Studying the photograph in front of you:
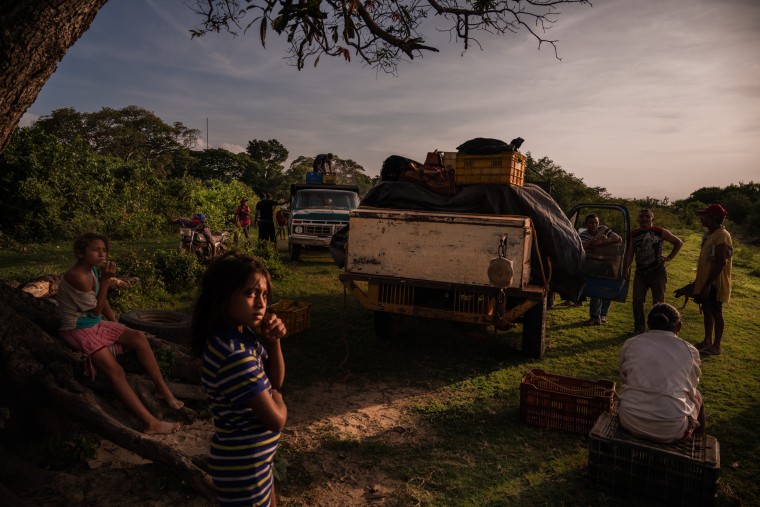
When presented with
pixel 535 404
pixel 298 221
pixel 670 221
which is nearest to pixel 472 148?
pixel 535 404

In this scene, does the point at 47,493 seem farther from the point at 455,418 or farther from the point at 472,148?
the point at 472,148

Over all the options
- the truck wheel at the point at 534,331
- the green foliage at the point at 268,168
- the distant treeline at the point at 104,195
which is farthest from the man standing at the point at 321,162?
the green foliage at the point at 268,168

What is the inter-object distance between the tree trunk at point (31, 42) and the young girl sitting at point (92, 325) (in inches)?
60.1

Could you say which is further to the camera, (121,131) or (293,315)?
(121,131)

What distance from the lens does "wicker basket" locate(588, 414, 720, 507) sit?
3.18 metres

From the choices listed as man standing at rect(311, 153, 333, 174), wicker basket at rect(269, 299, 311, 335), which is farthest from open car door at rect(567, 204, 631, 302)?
man standing at rect(311, 153, 333, 174)

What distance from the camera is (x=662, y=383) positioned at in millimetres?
3254

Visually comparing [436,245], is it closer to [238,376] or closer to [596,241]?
[596,241]

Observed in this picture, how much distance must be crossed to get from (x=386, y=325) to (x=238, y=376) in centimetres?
499

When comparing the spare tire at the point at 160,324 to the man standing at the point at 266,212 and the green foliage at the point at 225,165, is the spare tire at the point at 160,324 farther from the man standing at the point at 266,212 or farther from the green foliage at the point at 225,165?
the green foliage at the point at 225,165

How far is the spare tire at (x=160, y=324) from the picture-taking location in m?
5.40

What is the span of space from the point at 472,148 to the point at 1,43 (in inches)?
208

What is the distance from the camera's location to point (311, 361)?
19.4ft

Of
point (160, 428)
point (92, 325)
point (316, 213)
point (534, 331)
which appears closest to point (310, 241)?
point (316, 213)
